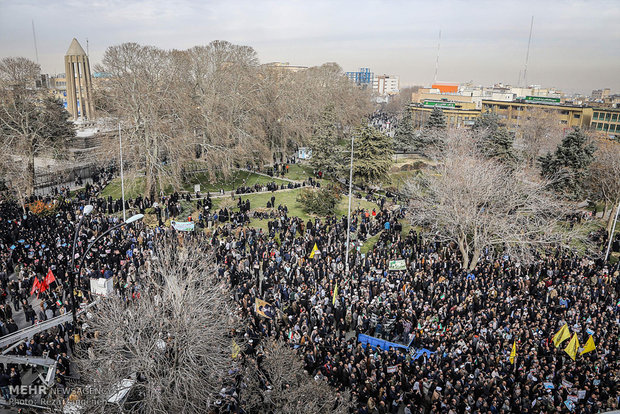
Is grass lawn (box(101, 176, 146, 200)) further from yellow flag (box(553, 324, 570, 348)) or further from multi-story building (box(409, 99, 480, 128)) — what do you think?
multi-story building (box(409, 99, 480, 128))

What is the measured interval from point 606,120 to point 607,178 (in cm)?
4986

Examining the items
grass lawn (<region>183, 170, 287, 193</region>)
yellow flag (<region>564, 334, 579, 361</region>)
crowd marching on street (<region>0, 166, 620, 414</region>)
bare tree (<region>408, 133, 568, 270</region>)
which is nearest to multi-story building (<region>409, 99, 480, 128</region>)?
grass lawn (<region>183, 170, 287, 193</region>)

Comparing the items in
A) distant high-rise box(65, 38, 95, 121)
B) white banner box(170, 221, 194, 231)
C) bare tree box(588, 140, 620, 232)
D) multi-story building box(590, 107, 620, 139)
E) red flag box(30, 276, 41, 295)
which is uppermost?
distant high-rise box(65, 38, 95, 121)

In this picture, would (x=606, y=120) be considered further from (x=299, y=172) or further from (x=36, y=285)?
(x=36, y=285)

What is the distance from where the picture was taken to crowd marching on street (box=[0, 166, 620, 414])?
1196 cm

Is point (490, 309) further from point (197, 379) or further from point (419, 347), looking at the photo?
point (197, 379)

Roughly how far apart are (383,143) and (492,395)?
27387mm

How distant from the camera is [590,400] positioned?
1150cm

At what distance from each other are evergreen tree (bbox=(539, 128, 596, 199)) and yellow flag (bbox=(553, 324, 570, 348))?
2273 centimetres

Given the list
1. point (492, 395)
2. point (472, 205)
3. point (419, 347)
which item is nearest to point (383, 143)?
point (472, 205)

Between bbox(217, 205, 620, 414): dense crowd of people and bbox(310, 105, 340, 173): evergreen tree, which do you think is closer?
bbox(217, 205, 620, 414): dense crowd of people

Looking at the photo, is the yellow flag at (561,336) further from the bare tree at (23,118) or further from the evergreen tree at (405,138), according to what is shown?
the evergreen tree at (405,138)

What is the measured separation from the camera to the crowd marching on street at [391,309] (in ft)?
39.2

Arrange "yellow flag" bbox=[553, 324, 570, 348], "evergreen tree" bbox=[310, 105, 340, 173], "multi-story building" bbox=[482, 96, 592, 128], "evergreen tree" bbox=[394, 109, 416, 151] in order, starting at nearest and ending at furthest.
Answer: "yellow flag" bbox=[553, 324, 570, 348] < "evergreen tree" bbox=[310, 105, 340, 173] < "evergreen tree" bbox=[394, 109, 416, 151] < "multi-story building" bbox=[482, 96, 592, 128]
